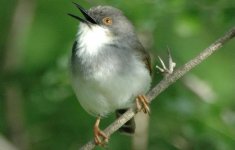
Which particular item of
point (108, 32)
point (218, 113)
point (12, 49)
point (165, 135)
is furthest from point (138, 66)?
point (12, 49)

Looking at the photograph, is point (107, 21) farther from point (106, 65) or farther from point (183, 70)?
point (183, 70)

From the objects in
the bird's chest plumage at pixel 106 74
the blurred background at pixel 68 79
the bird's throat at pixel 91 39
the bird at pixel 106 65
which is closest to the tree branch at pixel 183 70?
the bird at pixel 106 65

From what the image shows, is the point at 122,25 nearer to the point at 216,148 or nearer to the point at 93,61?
the point at 93,61

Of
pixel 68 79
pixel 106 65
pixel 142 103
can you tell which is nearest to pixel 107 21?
pixel 106 65

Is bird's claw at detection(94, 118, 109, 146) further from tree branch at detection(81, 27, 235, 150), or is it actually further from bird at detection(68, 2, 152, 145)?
tree branch at detection(81, 27, 235, 150)

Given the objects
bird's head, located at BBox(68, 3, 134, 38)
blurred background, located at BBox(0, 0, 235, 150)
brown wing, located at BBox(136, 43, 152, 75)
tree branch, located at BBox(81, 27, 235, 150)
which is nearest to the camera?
tree branch, located at BBox(81, 27, 235, 150)

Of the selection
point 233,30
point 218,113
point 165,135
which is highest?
point 233,30

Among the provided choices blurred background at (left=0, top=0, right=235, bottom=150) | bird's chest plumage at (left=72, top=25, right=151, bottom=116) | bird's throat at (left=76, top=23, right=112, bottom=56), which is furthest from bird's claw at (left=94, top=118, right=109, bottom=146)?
blurred background at (left=0, top=0, right=235, bottom=150)

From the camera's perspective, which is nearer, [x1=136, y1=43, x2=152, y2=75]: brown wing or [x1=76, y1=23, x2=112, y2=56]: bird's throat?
[x1=76, y1=23, x2=112, y2=56]: bird's throat
